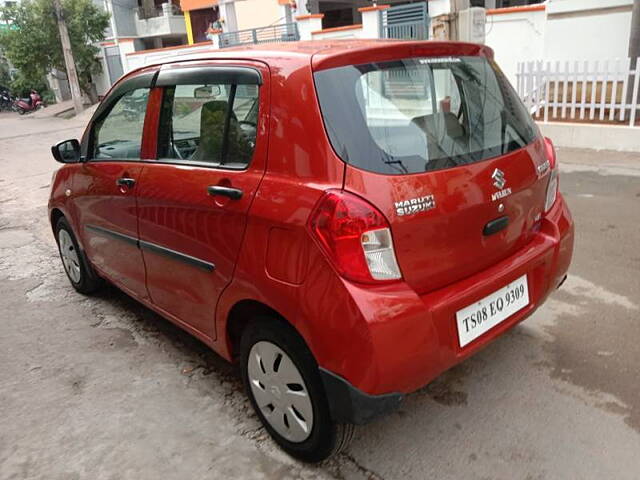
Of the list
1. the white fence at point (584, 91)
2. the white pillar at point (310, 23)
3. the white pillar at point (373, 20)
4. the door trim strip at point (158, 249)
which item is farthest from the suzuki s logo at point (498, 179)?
the white pillar at point (310, 23)

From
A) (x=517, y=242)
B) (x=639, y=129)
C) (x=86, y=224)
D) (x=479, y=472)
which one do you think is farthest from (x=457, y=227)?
(x=639, y=129)

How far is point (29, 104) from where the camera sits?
2667 centimetres

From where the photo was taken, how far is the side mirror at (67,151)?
140 inches

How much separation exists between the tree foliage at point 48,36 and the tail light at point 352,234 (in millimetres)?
23986

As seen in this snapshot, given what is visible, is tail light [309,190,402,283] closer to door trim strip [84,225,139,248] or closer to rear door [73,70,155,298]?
rear door [73,70,155,298]

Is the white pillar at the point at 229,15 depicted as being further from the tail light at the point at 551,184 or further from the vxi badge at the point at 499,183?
the vxi badge at the point at 499,183

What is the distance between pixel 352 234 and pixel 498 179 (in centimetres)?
72

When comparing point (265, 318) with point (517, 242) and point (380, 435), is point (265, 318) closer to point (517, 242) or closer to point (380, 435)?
point (380, 435)

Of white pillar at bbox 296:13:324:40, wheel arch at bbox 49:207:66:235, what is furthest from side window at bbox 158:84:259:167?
white pillar at bbox 296:13:324:40

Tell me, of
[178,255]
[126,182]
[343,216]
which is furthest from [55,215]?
[343,216]

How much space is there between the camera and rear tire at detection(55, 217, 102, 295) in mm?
3928

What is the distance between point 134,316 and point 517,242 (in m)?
2.61

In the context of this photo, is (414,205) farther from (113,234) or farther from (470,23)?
(470,23)

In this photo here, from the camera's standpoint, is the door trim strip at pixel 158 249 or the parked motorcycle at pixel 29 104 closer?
the door trim strip at pixel 158 249
